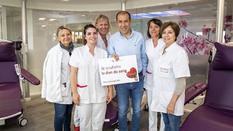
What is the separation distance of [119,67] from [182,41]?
244 cm

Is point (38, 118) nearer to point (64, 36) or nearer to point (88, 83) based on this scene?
point (64, 36)

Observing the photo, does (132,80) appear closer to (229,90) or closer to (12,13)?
(229,90)

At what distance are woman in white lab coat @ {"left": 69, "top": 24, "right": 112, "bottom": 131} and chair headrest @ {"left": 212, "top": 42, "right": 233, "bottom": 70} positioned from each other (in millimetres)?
1211

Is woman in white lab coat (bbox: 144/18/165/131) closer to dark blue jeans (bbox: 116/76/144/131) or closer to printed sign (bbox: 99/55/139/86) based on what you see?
dark blue jeans (bbox: 116/76/144/131)

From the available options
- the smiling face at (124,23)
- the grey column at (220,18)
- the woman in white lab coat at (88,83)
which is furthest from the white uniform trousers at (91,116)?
the grey column at (220,18)

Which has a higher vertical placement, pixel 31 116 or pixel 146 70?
pixel 146 70

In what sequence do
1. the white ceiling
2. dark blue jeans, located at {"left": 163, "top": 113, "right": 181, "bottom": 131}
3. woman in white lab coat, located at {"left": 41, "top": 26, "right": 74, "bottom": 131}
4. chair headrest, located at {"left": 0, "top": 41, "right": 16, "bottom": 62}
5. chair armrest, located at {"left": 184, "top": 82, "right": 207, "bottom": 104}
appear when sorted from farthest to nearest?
the white ceiling → chair headrest, located at {"left": 0, "top": 41, "right": 16, "bottom": 62} → woman in white lab coat, located at {"left": 41, "top": 26, "right": 74, "bottom": 131} → chair armrest, located at {"left": 184, "top": 82, "right": 207, "bottom": 104} → dark blue jeans, located at {"left": 163, "top": 113, "right": 181, "bottom": 131}

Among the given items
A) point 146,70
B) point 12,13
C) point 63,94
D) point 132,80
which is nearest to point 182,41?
point 146,70

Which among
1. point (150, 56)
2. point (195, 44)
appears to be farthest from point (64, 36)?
point (195, 44)

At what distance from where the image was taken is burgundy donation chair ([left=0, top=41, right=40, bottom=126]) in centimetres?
322

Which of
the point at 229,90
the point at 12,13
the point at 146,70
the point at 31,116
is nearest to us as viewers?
the point at 229,90

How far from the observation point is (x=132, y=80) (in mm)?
2453

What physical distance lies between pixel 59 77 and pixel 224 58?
1.73 m

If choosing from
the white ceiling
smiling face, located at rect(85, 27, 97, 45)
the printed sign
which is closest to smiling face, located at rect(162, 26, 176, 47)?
the printed sign
